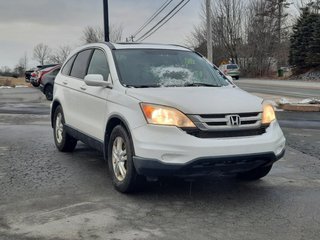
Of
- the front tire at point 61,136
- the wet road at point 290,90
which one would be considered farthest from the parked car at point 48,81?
the front tire at point 61,136

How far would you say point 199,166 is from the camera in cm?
462

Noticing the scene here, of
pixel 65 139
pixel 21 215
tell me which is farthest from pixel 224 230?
pixel 65 139

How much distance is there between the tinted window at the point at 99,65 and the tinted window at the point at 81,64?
0.21m

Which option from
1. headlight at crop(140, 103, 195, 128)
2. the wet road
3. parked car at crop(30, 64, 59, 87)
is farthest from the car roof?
the wet road

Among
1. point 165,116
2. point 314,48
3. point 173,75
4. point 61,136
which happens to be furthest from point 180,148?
point 314,48

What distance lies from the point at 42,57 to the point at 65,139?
93.6 metres

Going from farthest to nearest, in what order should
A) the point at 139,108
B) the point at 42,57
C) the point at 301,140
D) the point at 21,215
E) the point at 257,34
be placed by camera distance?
the point at 42,57 → the point at 257,34 → the point at 301,140 → the point at 139,108 → the point at 21,215

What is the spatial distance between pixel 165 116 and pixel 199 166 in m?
0.60

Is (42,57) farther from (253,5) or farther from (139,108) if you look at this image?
(139,108)

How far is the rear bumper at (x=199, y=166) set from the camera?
460 centimetres

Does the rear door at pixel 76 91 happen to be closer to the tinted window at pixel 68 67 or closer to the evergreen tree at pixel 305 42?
the tinted window at pixel 68 67

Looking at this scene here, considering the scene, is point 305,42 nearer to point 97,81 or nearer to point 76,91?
point 76,91

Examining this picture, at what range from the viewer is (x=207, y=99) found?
491 centimetres

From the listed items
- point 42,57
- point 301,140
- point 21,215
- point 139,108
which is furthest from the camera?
point 42,57
